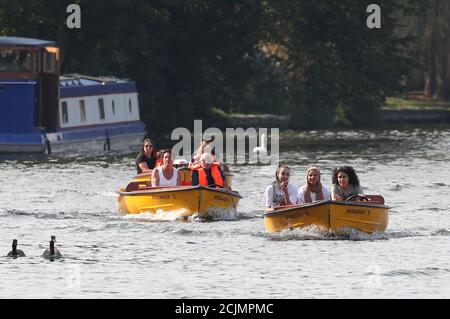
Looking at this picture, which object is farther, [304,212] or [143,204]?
[143,204]

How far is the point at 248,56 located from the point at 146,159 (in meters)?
43.5

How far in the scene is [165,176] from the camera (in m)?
40.3

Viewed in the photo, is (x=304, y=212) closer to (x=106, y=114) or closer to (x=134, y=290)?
(x=134, y=290)

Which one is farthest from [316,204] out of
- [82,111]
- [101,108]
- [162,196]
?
[101,108]

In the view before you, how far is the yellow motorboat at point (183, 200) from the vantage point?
39.2 meters

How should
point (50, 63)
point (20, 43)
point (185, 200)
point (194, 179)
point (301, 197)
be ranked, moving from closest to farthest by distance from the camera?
point (301, 197)
point (185, 200)
point (194, 179)
point (20, 43)
point (50, 63)

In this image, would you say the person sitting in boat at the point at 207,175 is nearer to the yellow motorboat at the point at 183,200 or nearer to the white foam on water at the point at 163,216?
the yellow motorboat at the point at 183,200

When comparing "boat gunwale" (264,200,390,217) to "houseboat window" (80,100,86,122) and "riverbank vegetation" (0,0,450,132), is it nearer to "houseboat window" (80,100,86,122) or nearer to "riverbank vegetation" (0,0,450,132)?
"houseboat window" (80,100,86,122)

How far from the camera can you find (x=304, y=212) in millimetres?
34719

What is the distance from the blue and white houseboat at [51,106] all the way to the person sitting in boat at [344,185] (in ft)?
92.4

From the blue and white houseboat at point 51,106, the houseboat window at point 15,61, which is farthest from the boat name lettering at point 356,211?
the houseboat window at point 15,61

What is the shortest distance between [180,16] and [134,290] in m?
53.4

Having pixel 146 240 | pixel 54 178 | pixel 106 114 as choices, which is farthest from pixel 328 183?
pixel 106 114

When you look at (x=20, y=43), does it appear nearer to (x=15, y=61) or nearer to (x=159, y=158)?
(x=15, y=61)
